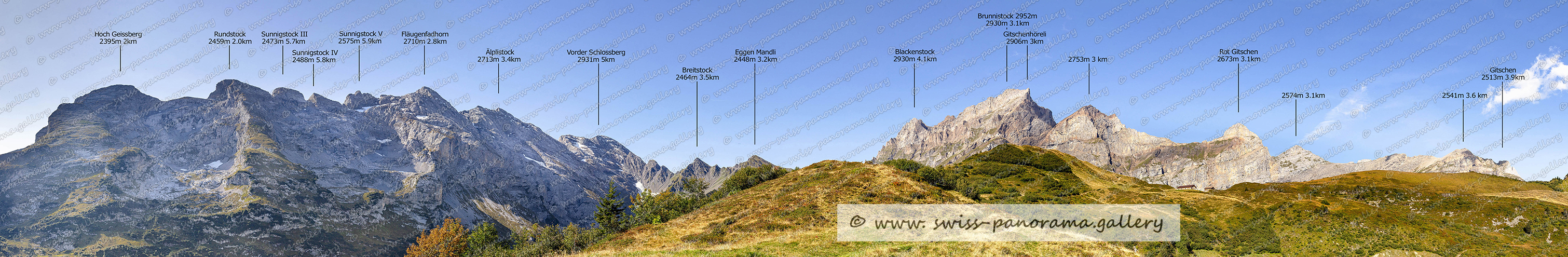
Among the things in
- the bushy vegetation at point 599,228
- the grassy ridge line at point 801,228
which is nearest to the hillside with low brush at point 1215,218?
the grassy ridge line at point 801,228

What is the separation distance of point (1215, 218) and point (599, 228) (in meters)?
51.2

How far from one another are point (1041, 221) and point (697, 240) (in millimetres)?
22261

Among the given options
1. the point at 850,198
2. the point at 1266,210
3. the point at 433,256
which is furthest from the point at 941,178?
the point at 433,256

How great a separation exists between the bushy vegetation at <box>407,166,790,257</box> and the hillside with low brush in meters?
3.93

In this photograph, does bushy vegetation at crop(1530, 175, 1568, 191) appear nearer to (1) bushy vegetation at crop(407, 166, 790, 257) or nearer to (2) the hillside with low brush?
(2) the hillside with low brush

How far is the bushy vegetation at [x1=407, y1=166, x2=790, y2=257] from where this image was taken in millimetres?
43781

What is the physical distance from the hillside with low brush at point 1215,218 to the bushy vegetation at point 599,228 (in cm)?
393

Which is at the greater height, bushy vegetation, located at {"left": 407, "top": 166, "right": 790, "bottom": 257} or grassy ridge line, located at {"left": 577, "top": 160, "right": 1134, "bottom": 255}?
grassy ridge line, located at {"left": 577, "top": 160, "right": 1134, "bottom": 255}

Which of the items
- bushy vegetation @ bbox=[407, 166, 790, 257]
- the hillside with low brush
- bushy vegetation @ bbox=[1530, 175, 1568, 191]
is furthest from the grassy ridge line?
bushy vegetation @ bbox=[1530, 175, 1568, 191]

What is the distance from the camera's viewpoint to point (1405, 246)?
36.6 m

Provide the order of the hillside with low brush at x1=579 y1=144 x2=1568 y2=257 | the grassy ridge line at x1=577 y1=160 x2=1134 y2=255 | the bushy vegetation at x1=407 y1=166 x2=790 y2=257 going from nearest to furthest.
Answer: the grassy ridge line at x1=577 y1=160 x2=1134 y2=255 < the hillside with low brush at x1=579 y1=144 x2=1568 y2=257 < the bushy vegetation at x1=407 y1=166 x2=790 y2=257

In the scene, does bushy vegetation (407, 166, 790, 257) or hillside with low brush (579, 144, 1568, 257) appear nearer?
hillside with low brush (579, 144, 1568, 257)

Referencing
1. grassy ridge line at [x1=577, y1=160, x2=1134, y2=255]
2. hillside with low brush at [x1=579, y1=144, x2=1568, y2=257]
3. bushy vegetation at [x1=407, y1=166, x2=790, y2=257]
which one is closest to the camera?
grassy ridge line at [x1=577, y1=160, x2=1134, y2=255]

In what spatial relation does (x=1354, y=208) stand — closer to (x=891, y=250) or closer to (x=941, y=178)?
(x=941, y=178)
